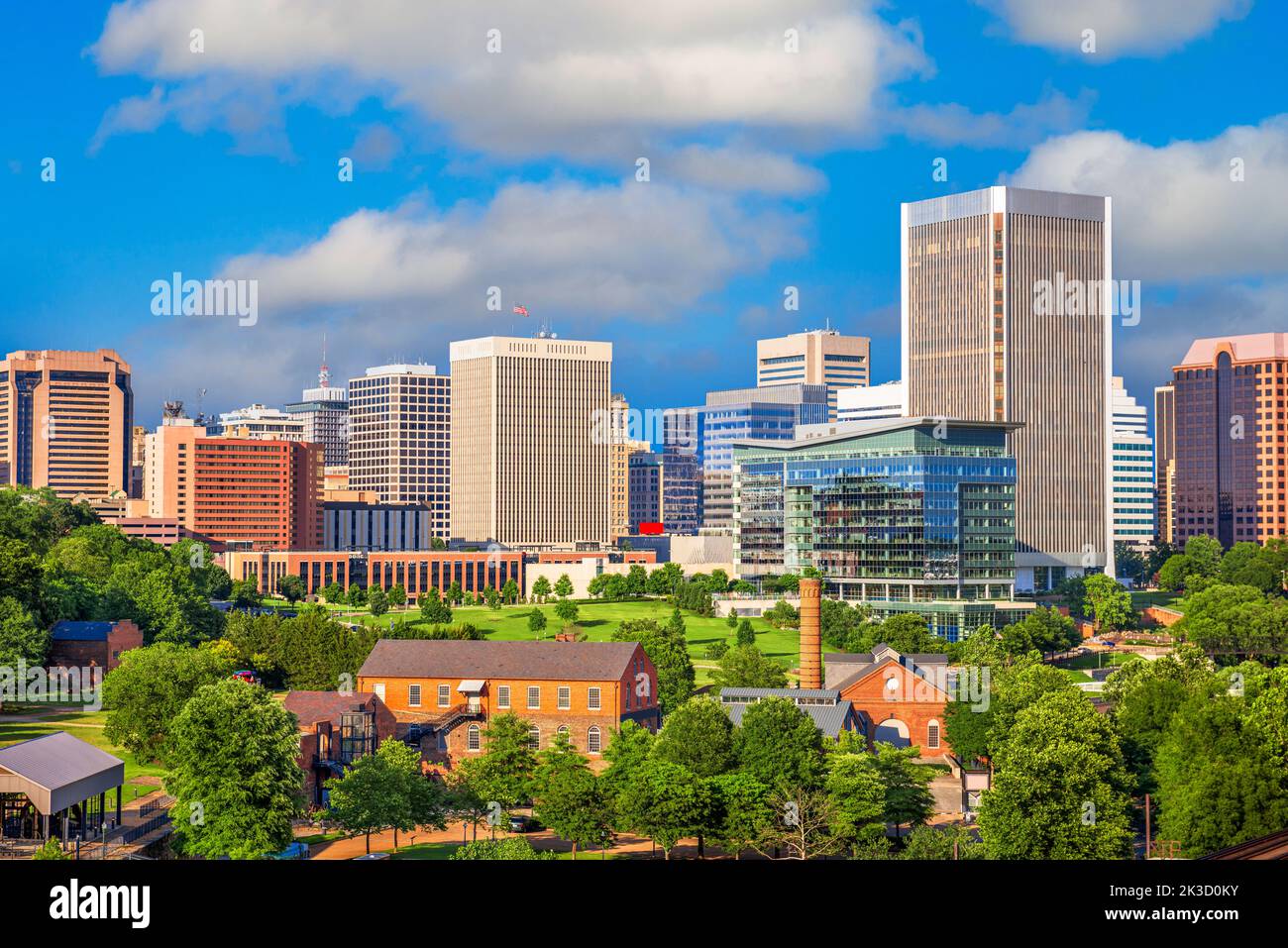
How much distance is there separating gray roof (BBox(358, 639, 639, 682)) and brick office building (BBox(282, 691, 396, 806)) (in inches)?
132

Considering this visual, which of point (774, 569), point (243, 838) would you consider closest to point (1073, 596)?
point (774, 569)

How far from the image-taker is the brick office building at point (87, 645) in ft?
314

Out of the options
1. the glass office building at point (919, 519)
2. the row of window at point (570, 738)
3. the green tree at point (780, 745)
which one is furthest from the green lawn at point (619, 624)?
the green tree at point (780, 745)

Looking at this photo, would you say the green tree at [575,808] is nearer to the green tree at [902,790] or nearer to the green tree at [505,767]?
the green tree at [505,767]

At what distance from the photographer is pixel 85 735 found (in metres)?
75.2

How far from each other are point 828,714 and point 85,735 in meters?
39.5

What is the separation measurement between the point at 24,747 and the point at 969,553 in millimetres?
124209

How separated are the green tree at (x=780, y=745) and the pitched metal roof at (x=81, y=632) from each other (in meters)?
48.4

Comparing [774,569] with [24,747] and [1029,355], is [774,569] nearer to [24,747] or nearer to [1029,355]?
[1029,355]

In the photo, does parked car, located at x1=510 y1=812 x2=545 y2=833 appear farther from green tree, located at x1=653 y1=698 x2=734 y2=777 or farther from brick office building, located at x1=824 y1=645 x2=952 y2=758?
brick office building, located at x1=824 y1=645 x2=952 y2=758

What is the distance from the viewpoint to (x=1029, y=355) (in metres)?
199

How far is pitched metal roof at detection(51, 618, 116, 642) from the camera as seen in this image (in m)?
96.6

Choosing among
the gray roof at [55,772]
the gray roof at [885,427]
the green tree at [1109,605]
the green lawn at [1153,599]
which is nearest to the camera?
the gray roof at [55,772]

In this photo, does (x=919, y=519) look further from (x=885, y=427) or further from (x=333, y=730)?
(x=333, y=730)
